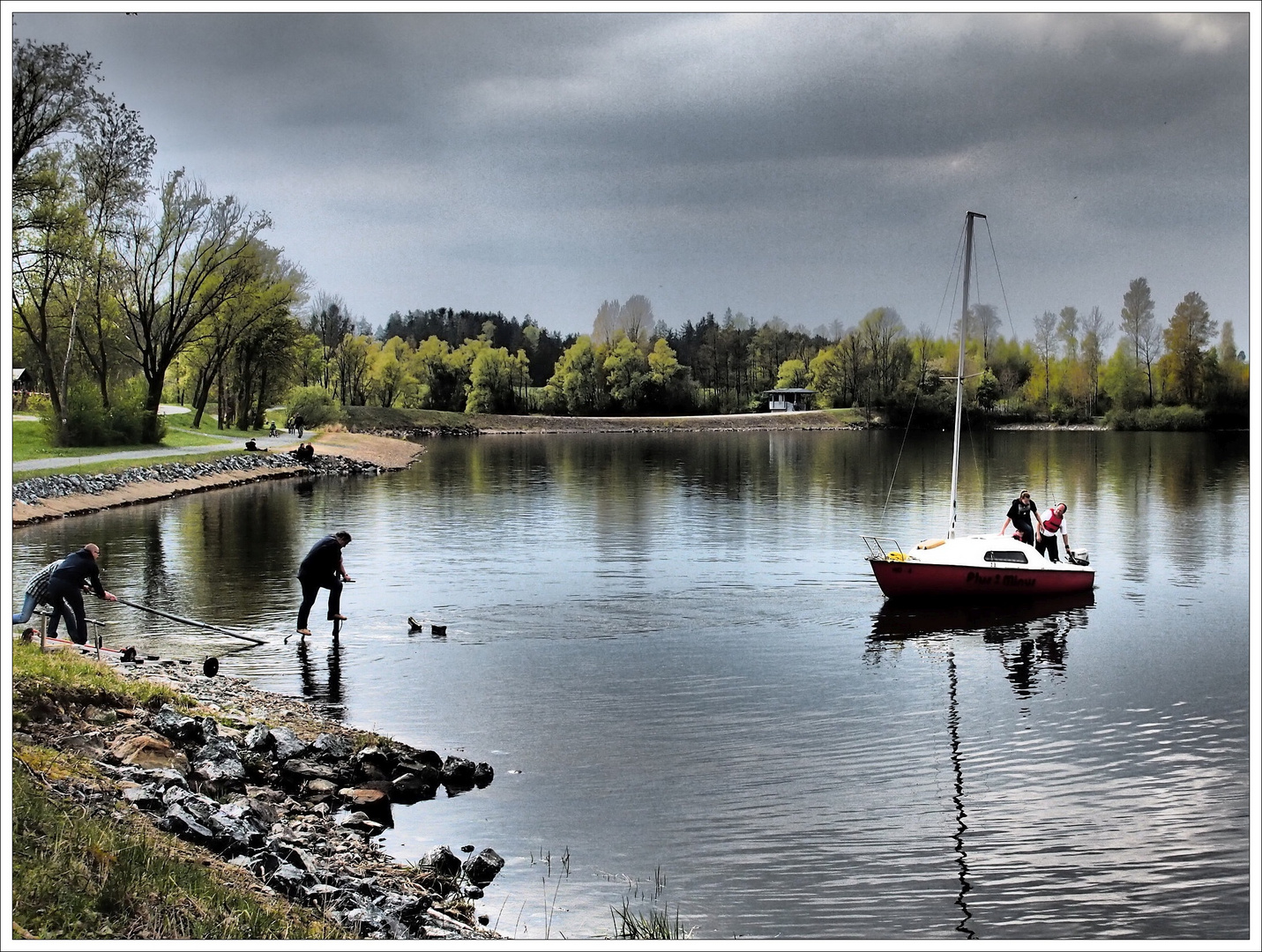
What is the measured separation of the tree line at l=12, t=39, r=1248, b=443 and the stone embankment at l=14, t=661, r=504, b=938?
83.3 feet

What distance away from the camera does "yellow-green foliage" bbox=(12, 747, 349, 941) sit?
9391mm

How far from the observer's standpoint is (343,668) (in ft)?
74.2

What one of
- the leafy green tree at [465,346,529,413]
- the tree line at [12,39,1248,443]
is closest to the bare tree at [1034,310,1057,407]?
the tree line at [12,39,1248,443]

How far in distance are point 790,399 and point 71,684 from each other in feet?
574

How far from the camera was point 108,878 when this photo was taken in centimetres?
983

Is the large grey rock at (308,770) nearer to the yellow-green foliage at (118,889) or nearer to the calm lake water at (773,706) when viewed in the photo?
the calm lake water at (773,706)

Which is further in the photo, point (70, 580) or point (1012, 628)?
point (1012, 628)

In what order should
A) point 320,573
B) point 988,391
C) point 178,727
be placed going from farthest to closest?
1. point 988,391
2. point 320,573
3. point 178,727

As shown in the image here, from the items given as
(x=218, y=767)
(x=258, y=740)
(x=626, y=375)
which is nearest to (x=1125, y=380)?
(x=626, y=375)

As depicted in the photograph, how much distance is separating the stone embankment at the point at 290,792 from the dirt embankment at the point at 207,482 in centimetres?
3051

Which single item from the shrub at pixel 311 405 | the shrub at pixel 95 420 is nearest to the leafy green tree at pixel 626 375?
the shrub at pixel 311 405

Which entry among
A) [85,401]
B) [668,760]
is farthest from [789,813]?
[85,401]

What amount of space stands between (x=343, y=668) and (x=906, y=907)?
1300 cm

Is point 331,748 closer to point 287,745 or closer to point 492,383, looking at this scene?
point 287,745
